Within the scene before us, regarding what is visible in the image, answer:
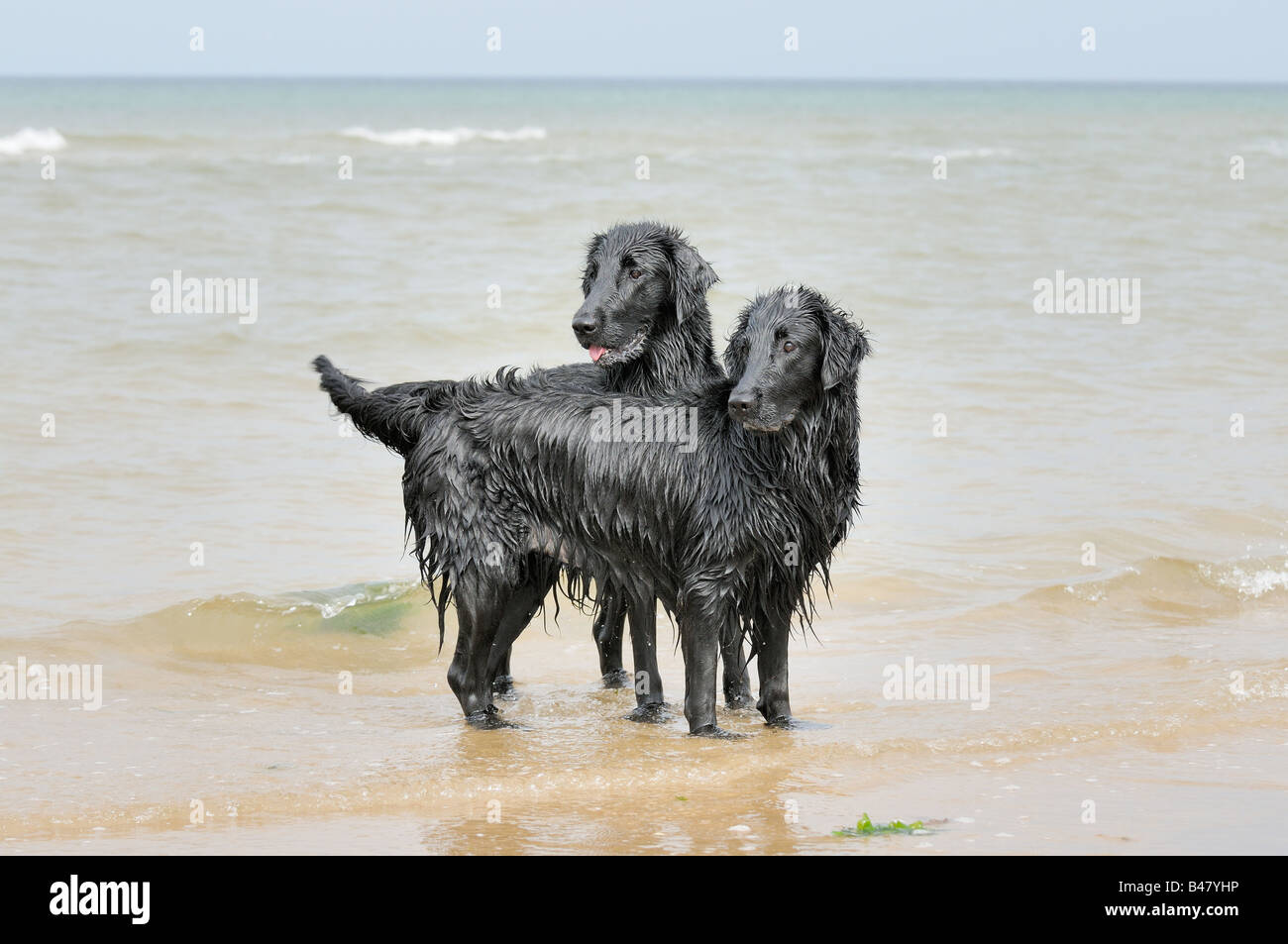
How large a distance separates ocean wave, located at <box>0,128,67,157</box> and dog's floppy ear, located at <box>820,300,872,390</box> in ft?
96.5

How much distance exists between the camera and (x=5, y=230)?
20.3 m

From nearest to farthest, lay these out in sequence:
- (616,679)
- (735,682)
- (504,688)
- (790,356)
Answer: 1. (790,356)
2. (735,682)
3. (504,688)
4. (616,679)

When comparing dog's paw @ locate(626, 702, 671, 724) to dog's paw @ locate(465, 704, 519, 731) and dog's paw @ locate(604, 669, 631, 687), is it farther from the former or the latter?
dog's paw @ locate(604, 669, 631, 687)

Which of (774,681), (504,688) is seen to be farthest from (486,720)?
(774,681)

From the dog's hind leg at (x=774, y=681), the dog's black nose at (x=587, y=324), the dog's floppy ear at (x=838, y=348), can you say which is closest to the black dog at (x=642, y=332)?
the dog's black nose at (x=587, y=324)

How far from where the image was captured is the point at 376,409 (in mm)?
6797

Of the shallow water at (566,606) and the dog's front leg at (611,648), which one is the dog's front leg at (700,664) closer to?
the shallow water at (566,606)

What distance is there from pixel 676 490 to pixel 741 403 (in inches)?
23.5

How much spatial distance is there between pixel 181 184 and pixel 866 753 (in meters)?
22.1

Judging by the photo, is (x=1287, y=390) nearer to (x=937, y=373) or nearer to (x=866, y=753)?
(x=937, y=373)

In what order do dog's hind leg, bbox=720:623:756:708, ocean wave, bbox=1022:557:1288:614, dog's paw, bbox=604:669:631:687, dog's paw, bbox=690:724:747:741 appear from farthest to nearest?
ocean wave, bbox=1022:557:1288:614, dog's paw, bbox=604:669:631:687, dog's hind leg, bbox=720:623:756:708, dog's paw, bbox=690:724:747:741

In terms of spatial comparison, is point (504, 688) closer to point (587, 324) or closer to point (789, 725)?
point (789, 725)

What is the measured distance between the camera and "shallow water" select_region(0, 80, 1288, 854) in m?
5.70

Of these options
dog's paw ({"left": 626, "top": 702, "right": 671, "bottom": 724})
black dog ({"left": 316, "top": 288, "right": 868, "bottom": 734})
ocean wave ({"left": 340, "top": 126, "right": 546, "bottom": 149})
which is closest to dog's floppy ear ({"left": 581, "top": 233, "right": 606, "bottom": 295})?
black dog ({"left": 316, "top": 288, "right": 868, "bottom": 734})
